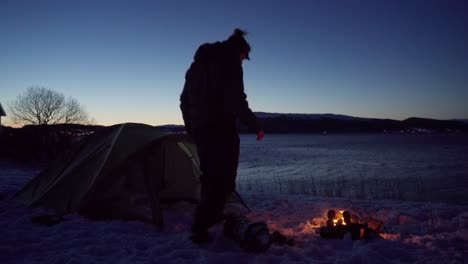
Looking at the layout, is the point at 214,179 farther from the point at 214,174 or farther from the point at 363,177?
the point at 363,177

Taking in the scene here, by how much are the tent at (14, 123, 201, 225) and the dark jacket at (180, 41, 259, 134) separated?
1350mm

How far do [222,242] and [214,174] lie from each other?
78cm

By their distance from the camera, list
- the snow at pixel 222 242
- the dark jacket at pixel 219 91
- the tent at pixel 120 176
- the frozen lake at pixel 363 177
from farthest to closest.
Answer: the frozen lake at pixel 363 177
the tent at pixel 120 176
the dark jacket at pixel 219 91
the snow at pixel 222 242

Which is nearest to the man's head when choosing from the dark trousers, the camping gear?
the dark trousers

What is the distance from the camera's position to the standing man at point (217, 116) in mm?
3666

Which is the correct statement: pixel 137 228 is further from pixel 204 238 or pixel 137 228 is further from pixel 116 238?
pixel 204 238

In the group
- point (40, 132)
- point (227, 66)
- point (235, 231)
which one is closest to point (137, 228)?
point (235, 231)

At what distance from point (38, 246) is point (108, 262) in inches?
41.4

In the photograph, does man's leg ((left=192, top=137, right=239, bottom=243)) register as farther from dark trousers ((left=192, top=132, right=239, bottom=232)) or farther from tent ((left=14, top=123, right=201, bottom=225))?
tent ((left=14, top=123, right=201, bottom=225))

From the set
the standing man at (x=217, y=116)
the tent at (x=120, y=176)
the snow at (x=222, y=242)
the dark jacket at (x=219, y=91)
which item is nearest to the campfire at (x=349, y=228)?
the snow at (x=222, y=242)

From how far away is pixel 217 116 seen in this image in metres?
3.69

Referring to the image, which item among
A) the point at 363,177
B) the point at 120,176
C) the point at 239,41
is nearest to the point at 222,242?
the point at 120,176

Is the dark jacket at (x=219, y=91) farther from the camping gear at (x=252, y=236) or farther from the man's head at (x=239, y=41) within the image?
the camping gear at (x=252, y=236)

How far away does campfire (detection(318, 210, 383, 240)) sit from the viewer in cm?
386
